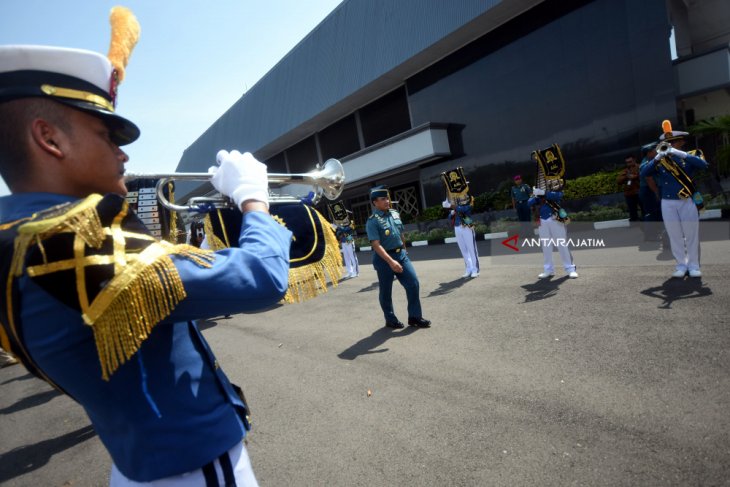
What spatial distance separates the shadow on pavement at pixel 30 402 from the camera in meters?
5.13

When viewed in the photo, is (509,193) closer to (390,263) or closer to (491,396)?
(390,263)

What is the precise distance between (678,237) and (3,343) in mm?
6824

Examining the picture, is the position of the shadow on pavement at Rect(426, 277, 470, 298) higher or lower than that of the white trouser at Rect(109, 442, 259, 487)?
lower

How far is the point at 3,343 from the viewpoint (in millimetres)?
1133

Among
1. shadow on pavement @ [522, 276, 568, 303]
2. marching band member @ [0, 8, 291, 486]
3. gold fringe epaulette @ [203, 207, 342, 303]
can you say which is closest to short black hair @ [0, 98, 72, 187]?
marching band member @ [0, 8, 291, 486]

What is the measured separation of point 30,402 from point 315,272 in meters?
5.75

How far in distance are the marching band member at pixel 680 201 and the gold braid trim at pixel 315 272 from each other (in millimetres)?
5418

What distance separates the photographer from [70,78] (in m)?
1.09

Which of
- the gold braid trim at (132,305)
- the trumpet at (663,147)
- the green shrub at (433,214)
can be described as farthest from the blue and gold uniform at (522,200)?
the gold braid trim at (132,305)

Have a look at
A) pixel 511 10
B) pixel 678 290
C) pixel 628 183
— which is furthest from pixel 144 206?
pixel 511 10

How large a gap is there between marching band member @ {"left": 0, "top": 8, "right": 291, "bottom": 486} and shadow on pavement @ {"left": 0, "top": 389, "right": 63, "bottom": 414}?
5.46 m

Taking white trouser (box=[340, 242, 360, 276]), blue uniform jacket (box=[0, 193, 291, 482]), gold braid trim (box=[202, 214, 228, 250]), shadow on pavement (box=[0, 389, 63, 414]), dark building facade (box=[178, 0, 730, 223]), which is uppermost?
dark building facade (box=[178, 0, 730, 223])

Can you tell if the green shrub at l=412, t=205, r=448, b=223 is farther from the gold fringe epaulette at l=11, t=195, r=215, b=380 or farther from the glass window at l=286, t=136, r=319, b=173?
the gold fringe epaulette at l=11, t=195, r=215, b=380

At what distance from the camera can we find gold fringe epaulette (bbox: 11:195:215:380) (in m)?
0.90
